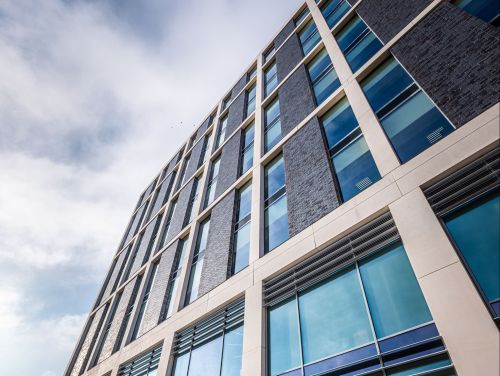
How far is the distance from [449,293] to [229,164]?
14.7 meters

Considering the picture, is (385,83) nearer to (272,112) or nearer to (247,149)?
Answer: (272,112)

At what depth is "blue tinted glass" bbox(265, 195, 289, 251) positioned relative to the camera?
12.0m

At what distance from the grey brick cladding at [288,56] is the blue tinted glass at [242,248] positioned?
9961mm

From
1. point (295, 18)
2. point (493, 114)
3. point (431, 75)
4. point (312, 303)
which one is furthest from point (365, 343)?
point (295, 18)

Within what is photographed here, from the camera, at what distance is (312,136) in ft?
43.5

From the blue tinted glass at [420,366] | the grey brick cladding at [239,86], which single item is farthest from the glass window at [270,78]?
the blue tinted glass at [420,366]

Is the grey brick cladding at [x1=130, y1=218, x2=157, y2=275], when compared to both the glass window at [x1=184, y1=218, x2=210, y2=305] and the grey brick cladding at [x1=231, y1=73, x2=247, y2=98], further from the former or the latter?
the grey brick cladding at [x1=231, y1=73, x2=247, y2=98]

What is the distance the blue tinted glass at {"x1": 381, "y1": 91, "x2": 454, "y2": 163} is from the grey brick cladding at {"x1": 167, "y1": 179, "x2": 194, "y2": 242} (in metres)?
14.6

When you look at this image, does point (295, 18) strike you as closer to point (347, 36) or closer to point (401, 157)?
point (347, 36)

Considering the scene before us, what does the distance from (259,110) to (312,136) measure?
6922mm

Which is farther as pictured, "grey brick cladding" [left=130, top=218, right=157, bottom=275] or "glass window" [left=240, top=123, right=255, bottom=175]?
"grey brick cladding" [left=130, top=218, right=157, bottom=275]

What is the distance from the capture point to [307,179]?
1211 cm

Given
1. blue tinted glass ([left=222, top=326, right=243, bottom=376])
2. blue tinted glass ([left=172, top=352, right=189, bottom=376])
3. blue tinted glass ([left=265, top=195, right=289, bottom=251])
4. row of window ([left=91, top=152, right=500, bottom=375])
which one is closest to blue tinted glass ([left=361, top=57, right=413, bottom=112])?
row of window ([left=91, top=152, right=500, bottom=375])

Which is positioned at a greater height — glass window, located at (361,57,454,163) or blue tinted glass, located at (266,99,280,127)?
blue tinted glass, located at (266,99,280,127)
